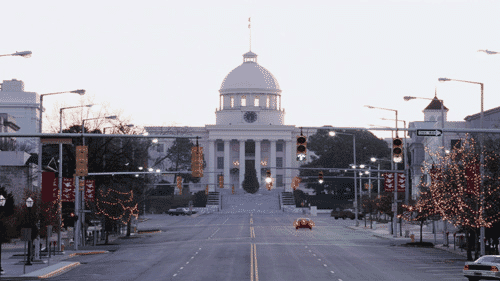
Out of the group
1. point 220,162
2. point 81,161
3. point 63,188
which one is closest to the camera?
point 81,161

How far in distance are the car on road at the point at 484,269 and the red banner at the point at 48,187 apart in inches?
1039

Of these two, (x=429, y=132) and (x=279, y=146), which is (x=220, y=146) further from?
(x=429, y=132)

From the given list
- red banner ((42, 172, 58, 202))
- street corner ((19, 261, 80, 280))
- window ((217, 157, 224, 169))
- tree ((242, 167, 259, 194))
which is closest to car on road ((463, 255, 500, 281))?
street corner ((19, 261, 80, 280))

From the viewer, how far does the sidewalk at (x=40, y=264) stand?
36.9 metres

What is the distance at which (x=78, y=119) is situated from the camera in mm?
77500

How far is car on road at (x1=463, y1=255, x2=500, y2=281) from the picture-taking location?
32.0 m

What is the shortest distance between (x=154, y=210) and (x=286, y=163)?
50.3 meters

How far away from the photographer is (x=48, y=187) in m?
50.9

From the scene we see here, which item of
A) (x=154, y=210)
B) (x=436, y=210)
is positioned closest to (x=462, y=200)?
(x=436, y=210)

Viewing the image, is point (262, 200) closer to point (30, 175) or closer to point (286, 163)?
point (286, 163)

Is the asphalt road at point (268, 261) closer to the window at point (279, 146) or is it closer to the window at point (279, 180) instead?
the window at point (279, 180)

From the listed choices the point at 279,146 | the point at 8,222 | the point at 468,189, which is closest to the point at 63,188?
the point at 8,222

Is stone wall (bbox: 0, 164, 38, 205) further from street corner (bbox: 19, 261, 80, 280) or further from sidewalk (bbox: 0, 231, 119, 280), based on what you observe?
street corner (bbox: 19, 261, 80, 280)

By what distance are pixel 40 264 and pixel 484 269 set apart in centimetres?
2286
